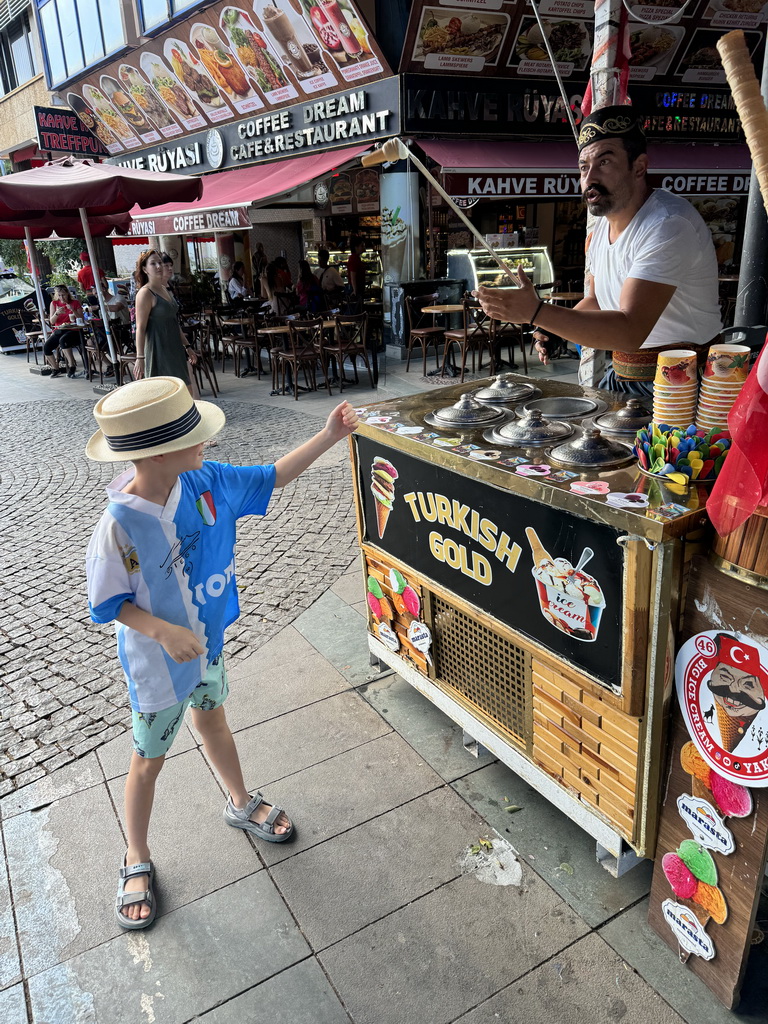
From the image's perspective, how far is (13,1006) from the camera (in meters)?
2.14

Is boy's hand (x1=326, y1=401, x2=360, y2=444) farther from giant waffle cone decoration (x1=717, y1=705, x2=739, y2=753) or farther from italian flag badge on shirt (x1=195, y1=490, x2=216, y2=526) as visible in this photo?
giant waffle cone decoration (x1=717, y1=705, x2=739, y2=753)

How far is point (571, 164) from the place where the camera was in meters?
11.4

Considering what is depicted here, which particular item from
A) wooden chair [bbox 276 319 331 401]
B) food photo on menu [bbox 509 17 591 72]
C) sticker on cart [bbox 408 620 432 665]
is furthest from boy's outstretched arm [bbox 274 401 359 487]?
food photo on menu [bbox 509 17 591 72]

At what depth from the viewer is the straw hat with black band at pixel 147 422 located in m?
1.96

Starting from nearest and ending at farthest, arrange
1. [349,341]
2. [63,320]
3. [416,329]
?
1. [349,341]
2. [416,329]
3. [63,320]

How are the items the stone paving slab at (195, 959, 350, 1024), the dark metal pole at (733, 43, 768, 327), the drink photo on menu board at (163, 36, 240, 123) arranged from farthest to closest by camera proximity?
the drink photo on menu board at (163, 36, 240, 123), the dark metal pole at (733, 43, 768, 327), the stone paving slab at (195, 959, 350, 1024)

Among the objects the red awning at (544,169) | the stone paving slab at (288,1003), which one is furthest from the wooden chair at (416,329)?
the stone paving slab at (288,1003)

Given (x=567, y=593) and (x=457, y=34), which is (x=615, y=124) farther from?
(x=457, y=34)

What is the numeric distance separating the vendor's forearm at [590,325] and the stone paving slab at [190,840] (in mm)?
2261

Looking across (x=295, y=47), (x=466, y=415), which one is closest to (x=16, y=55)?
(x=295, y=47)

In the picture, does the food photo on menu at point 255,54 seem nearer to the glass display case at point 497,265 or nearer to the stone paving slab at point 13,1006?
the glass display case at point 497,265

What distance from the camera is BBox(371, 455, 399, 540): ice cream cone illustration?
3.04 meters

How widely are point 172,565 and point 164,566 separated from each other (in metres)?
0.03

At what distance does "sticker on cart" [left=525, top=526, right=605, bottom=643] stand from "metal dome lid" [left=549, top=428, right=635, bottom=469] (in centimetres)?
27
